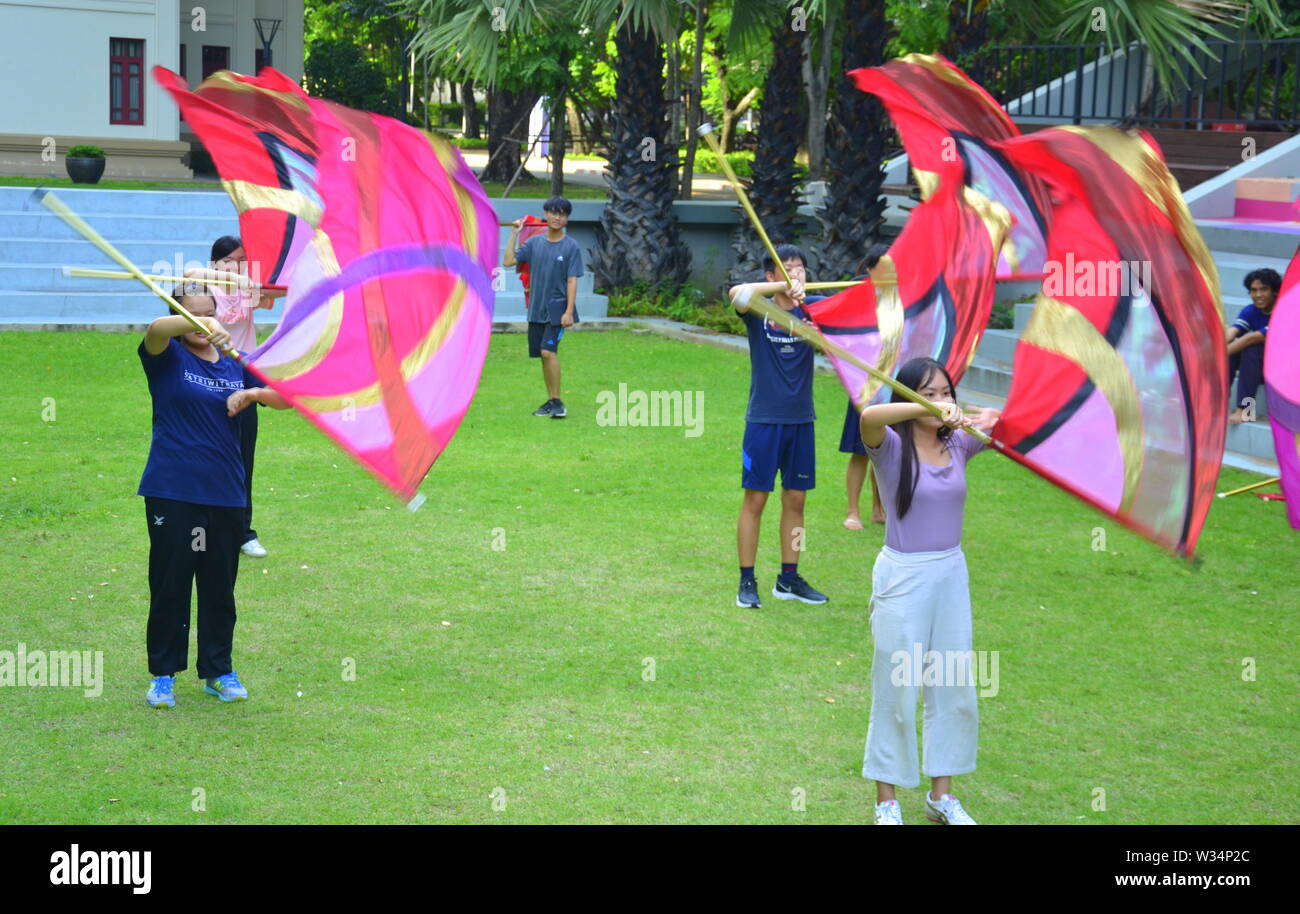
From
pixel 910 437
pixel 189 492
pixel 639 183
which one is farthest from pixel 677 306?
pixel 910 437

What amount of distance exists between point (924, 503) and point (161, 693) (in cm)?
361

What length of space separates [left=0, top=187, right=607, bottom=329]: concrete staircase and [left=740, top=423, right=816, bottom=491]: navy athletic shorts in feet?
37.9

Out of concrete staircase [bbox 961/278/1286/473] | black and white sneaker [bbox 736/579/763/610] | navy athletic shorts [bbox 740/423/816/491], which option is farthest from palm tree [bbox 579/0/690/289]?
black and white sneaker [bbox 736/579/763/610]

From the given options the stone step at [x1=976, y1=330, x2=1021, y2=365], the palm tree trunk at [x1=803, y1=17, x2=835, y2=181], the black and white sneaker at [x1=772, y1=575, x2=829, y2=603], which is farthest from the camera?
the palm tree trunk at [x1=803, y1=17, x2=835, y2=181]

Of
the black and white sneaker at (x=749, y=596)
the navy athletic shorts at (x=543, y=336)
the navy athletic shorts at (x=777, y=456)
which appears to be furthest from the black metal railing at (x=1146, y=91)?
the black and white sneaker at (x=749, y=596)

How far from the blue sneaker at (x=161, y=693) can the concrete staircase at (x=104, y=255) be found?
12064 mm

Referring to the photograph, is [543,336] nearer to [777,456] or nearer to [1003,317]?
[777,456]

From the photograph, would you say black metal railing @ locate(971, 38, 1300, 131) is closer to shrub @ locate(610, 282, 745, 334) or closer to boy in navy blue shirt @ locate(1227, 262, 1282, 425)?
shrub @ locate(610, 282, 745, 334)

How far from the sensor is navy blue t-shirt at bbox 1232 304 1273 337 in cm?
1181

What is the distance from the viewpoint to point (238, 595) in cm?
→ 852

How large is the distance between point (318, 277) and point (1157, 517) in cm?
376

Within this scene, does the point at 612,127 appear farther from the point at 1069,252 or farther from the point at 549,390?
the point at 1069,252

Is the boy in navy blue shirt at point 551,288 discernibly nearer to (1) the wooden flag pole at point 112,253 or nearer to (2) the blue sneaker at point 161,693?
(2) the blue sneaker at point 161,693

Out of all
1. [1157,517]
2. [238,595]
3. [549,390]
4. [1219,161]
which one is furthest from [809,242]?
[1157,517]
